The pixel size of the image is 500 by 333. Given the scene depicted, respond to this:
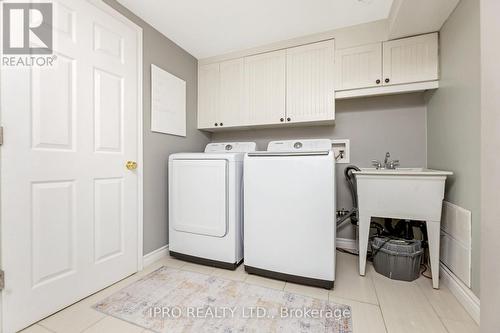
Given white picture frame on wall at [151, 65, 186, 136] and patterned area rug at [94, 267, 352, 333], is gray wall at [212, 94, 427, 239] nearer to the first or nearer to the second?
patterned area rug at [94, 267, 352, 333]

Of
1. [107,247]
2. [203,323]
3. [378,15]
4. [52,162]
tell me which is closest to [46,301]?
[107,247]

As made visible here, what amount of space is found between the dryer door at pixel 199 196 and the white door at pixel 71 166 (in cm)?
34

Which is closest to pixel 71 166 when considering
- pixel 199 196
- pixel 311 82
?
pixel 199 196

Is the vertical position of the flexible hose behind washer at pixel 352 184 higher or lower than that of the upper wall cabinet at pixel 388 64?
lower

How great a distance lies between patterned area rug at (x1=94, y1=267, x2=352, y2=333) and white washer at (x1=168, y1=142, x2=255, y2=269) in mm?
306

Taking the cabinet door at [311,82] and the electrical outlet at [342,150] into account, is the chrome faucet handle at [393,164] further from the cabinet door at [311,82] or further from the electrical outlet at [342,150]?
the cabinet door at [311,82]

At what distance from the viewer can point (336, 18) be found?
1894 mm

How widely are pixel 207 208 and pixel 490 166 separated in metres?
1.74

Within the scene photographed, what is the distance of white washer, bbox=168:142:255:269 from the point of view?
1.86m

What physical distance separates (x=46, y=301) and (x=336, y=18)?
9.52 feet

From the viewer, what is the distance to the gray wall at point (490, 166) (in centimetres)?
87

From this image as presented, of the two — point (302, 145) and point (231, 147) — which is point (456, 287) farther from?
point (231, 147)

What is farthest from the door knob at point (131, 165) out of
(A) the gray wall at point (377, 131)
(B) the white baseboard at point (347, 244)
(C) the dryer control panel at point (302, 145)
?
(B) the white baseboard at point (347, 244)

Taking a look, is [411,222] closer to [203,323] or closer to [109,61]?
[203,323]
